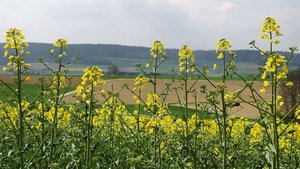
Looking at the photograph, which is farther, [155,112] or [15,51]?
[155,112]

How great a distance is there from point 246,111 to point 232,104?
1465 inches

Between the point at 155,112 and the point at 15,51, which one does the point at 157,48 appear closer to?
the point at 155,112

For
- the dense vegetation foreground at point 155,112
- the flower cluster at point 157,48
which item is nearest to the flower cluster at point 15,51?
the dense vegetation foreground at point 155,112

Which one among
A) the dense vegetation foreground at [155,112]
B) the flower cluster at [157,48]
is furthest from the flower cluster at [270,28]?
the flower cluster at [157,48]

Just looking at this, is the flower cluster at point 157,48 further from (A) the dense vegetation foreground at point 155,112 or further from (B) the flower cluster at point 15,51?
(B) the flower cluster at point 15,51

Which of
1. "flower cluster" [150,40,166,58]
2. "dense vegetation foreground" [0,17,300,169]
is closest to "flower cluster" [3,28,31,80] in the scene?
"dense vegetation foreground" [0,17,300,169]

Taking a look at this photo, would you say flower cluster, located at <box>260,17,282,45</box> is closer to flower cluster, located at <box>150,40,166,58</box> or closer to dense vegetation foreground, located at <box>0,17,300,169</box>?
dense vegetation foreground, located at <box>0,17,300,169</box>

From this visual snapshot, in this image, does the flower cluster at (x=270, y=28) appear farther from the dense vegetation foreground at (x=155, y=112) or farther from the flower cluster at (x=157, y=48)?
the flower cluster at (x=157, y=48)

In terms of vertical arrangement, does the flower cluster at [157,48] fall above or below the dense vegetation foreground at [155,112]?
above

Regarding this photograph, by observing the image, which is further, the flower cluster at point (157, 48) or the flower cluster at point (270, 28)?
the flower cluster at point (157, 48)

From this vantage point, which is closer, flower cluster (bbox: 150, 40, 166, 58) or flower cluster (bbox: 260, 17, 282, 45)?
flower cluster (bbox: 260, 17, 282, 45)

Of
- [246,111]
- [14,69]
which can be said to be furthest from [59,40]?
[246,111]

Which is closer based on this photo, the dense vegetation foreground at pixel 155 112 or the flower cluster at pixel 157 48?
the dense vegetation foreground at pixel 155 112

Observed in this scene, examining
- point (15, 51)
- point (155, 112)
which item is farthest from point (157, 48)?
point (15, 51)
